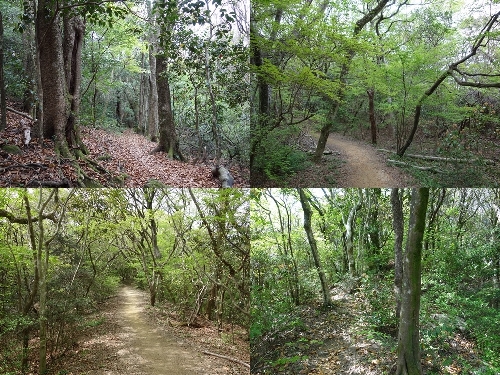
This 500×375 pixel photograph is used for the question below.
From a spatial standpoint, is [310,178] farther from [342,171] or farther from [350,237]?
[350,237]

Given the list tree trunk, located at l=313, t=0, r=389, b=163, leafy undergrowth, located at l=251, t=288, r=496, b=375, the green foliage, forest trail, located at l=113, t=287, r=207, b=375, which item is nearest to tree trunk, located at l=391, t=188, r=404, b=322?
leafy undergrowth, located at l=251, t=288, r=496, b=375

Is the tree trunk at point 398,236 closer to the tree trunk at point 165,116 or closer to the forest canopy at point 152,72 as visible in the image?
the forest canopy at point 152,72

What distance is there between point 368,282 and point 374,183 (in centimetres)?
165

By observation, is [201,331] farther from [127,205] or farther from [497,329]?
[497,329]

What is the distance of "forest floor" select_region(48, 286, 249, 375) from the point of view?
5410mm

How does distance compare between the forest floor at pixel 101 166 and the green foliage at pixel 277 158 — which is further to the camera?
the green foliage at pixel 277 158

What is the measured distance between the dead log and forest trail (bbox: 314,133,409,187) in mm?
1582

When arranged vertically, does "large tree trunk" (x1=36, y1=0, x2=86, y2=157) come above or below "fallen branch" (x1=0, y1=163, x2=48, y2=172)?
above

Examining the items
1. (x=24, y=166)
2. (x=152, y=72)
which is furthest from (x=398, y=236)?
(x=152, y=72)

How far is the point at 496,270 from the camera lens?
5449 mm

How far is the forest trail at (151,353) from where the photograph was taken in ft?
18.7

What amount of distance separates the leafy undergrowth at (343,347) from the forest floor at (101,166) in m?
2.45

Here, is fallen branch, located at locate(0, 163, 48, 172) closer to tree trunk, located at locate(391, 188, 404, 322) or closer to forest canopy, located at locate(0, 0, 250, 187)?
forest canopy, located at locate(0, 0, 250, 187)

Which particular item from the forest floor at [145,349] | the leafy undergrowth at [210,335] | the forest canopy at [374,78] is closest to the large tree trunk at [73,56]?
the forest canopy at [374,78]
